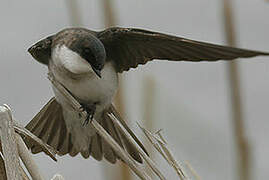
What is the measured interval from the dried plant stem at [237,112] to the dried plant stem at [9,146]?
0.71 meters

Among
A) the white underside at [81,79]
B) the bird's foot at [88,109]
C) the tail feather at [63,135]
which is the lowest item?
the tail feather at [63,135]

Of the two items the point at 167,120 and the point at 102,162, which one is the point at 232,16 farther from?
the point at 102,162

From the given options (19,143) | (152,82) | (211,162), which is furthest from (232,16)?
(19,143)

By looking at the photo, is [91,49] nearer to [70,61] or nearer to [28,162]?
[70,61]

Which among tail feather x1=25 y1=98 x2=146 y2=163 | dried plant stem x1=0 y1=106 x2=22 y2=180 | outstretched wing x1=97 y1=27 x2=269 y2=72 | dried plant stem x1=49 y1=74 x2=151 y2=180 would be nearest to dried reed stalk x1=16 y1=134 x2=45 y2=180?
dried plant stem x1=0 y1=106 x2=22 y2=180

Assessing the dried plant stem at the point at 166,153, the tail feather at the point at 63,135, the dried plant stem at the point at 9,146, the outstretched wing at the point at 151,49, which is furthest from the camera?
the tail feather at the point at 63,135

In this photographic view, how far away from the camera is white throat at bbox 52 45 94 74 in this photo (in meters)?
1.96

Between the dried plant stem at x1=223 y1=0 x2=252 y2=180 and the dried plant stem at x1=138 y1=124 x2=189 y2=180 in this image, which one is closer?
the dried plant stem at x1=138 y1=124 x2=189 y2=180

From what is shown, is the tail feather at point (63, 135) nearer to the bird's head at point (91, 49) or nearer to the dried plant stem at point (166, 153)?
the bird's head at point (91, 49)

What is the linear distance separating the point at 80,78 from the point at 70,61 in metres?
0.05

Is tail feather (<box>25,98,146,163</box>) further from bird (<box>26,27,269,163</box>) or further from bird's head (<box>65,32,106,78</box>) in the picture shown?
bird's head (<box>65,32,106,78</box>)

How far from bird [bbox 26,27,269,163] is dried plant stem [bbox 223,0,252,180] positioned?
3.0 inches

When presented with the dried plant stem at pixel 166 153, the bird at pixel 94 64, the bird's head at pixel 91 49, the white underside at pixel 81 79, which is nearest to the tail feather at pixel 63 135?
the bird at pixel 94 64

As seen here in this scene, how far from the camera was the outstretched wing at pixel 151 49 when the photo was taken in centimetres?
187
